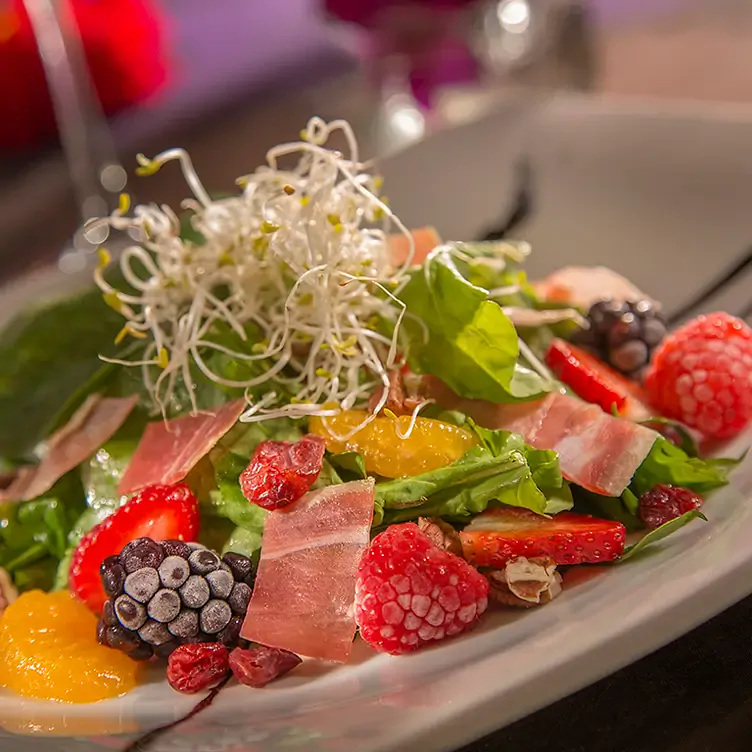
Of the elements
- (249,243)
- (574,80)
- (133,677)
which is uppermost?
(249,243)

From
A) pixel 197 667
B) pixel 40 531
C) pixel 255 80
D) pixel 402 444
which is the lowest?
pixel 255 80

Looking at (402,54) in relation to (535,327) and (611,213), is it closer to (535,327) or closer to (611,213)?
(611,213)

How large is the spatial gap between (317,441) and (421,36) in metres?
2.78

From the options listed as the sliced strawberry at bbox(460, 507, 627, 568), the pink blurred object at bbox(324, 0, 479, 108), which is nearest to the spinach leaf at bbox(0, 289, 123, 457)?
the sliced strawberry at bbox(460, 507, 627, 568)

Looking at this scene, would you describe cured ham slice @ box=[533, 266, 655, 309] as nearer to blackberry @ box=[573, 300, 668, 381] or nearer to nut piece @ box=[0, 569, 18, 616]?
blackberry @ box=[573, 300, 668, 381]

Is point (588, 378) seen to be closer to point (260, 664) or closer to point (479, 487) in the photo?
point (479, 487)

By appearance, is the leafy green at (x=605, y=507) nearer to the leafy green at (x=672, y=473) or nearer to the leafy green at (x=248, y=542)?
the leafy green at (x=672, y=473)

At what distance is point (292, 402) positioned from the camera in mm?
1602

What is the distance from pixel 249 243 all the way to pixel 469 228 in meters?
1.03

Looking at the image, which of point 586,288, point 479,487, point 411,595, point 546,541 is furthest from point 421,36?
point 411,595

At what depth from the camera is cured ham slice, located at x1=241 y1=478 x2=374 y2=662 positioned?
135cm

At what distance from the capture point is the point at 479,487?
1448 mm

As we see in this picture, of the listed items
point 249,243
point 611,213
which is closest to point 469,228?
point 611,213

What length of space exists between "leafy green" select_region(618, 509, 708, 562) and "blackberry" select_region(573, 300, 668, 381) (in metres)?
0.54
